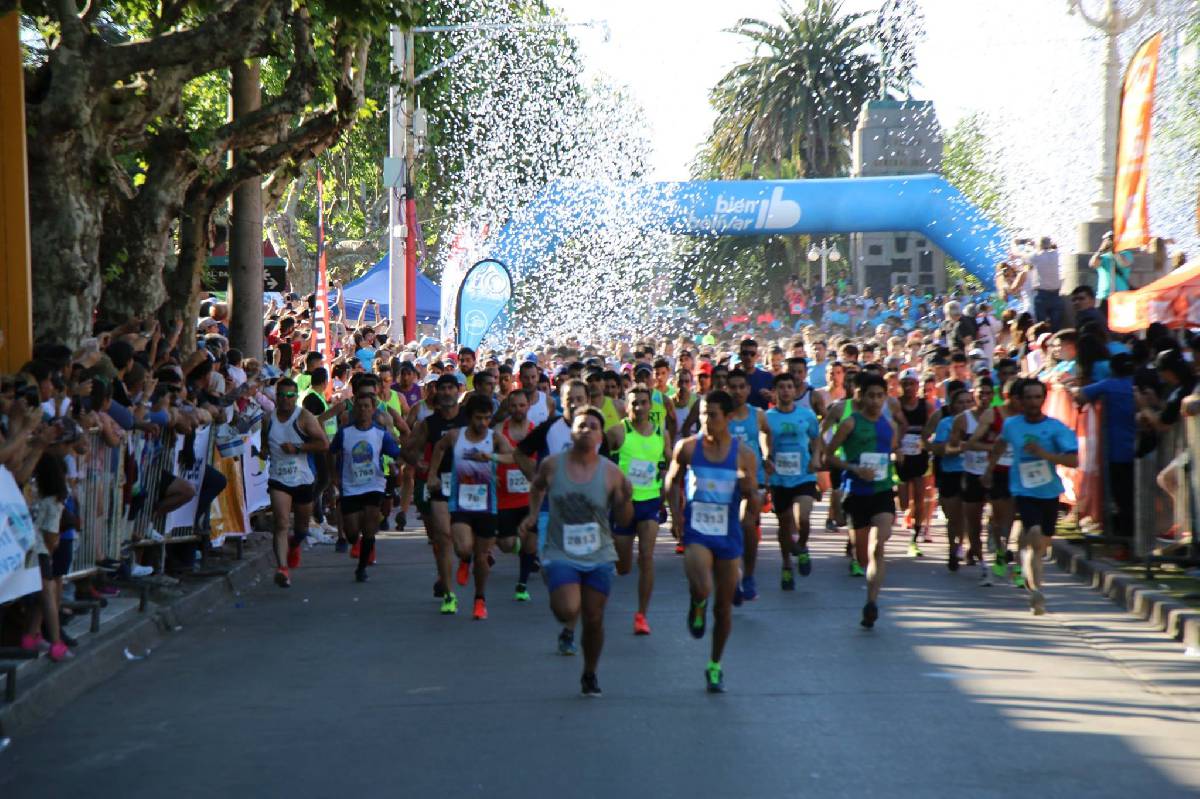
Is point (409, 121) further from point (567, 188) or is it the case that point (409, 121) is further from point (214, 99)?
point (214, 99)

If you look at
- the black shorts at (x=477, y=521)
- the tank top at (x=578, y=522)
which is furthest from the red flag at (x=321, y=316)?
the tank top at (x=578, y=522)

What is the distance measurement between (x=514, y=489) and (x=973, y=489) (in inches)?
163

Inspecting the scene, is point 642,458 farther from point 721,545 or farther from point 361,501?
point 721,545

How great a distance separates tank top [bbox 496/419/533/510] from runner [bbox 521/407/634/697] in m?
3.78

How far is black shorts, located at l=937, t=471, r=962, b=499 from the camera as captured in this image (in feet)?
47.6

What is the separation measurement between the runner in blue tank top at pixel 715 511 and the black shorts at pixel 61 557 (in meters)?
3.62

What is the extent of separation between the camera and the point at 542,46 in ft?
158

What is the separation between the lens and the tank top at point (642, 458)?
1249 centimetres

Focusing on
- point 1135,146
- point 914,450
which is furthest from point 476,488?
point 1135,146

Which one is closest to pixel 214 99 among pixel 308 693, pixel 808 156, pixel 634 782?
pixel 808 156

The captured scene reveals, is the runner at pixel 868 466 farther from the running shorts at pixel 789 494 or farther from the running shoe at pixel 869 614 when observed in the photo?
the running shorts at pixel 789 494

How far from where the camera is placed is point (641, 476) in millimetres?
12578

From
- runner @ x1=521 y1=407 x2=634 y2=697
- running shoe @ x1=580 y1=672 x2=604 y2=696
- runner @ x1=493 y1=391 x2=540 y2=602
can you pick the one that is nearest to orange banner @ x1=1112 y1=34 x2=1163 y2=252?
runner @ x1=493 y1=391 x2=540 y2=602

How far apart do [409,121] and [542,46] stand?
19633 mm
